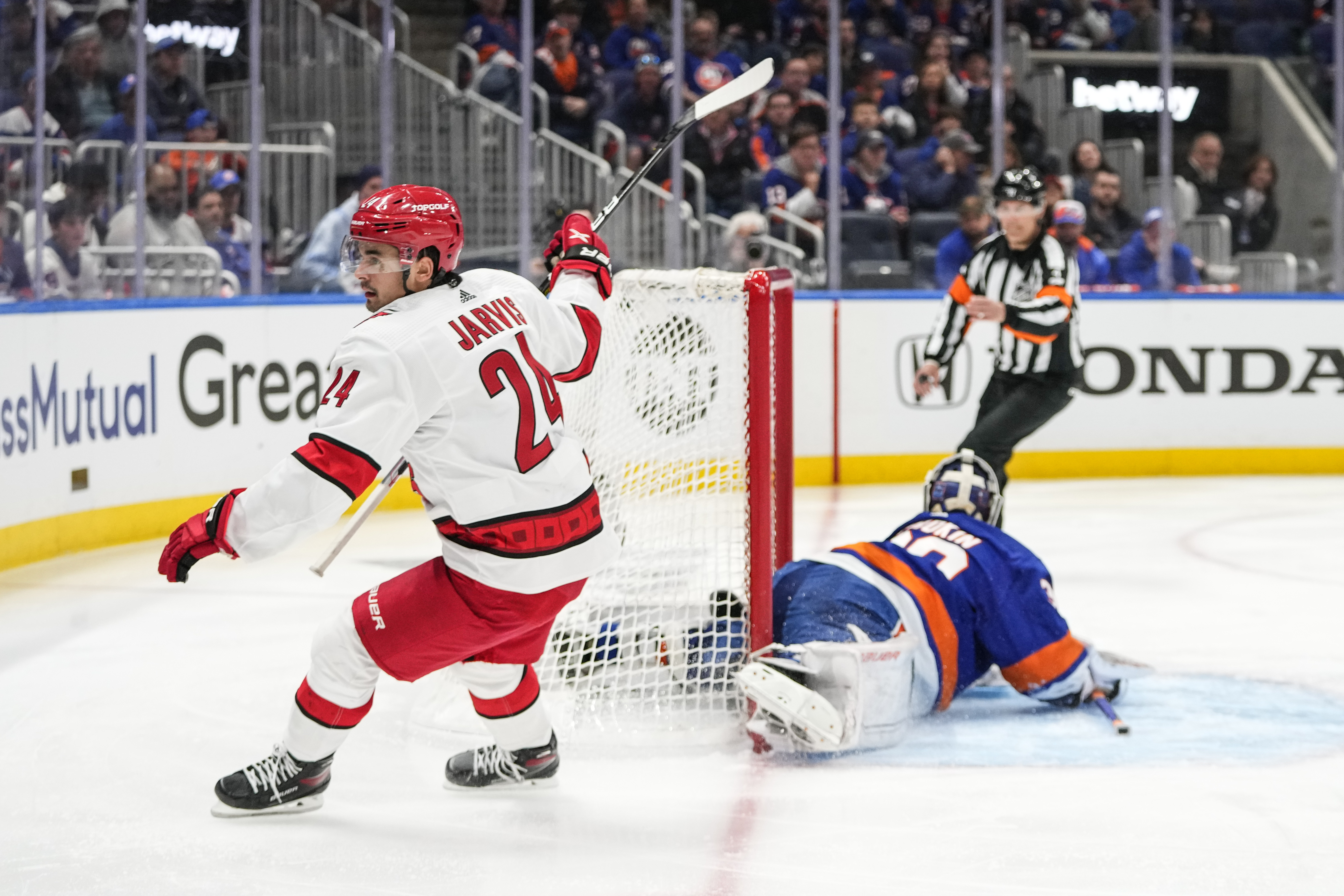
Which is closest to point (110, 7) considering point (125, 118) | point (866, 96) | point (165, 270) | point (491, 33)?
point (125, 118)

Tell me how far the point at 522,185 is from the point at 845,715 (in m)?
4.56

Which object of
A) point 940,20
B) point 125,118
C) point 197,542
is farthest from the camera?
point 940,20

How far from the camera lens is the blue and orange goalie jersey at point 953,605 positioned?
3406 millimetres

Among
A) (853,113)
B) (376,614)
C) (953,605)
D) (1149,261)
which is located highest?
(853,113)

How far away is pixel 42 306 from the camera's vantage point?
18.2ft

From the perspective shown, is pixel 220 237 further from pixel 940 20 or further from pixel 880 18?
pixel 940 20

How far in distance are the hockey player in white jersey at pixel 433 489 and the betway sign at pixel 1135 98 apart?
5897 mm

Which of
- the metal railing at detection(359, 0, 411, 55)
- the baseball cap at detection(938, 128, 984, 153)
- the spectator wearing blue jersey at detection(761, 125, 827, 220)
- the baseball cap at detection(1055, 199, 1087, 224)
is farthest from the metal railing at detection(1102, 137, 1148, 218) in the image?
the metal railing at detection(359, 0, 411, 55)

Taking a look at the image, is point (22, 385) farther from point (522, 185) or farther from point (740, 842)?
point (740, 842)

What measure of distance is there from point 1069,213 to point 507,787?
210 inches

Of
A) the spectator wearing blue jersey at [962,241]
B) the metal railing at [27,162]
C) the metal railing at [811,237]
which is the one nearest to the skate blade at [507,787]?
the metal railing at [27,162]

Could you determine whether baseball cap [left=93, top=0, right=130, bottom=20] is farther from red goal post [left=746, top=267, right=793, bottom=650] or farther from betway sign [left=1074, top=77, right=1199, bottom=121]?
betway sign [left=1074, top=77, right=1199, bottom=121]

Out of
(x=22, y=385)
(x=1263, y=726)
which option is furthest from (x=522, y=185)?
(x=1263, y=726)

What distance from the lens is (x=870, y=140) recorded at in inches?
316
